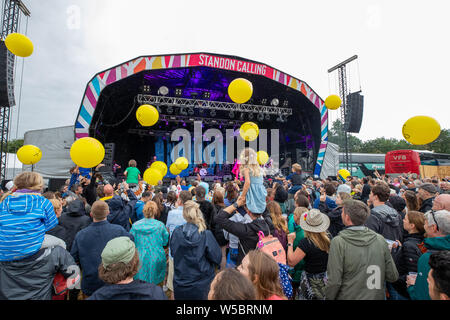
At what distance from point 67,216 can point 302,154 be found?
37.1 feet

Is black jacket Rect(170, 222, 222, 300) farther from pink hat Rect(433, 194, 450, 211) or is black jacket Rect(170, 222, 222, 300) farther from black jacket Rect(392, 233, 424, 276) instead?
pink hat Rect(433, 194, 450, 211)

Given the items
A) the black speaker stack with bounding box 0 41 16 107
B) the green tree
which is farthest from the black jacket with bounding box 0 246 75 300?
the green tree

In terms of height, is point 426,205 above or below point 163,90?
below

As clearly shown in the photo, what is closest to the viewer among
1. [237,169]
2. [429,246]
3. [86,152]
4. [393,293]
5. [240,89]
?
[429,246]

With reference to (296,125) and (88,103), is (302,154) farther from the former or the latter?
(88,103)

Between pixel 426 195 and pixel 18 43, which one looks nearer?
pixel 426 195

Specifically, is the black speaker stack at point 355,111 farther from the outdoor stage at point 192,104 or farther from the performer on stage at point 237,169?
the performer on stage at point 237,169

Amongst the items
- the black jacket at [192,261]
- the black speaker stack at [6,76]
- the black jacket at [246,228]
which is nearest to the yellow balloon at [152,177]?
the black jacket at [192,261]

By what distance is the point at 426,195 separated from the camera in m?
2.92

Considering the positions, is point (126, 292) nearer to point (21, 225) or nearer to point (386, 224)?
point (21, 225)

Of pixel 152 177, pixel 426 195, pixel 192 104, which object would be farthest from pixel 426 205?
pixel 192 104

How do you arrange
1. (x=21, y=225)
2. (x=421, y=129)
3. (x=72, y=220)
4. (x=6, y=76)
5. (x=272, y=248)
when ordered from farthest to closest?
1. (x=6, y=76)
2. (x=421, y=129)
3. (x=72, y=220)
4. (x=272, y=248)
5. (x=21, y=225)

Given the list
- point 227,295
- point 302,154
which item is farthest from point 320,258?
point 302,154

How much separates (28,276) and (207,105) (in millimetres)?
9582
